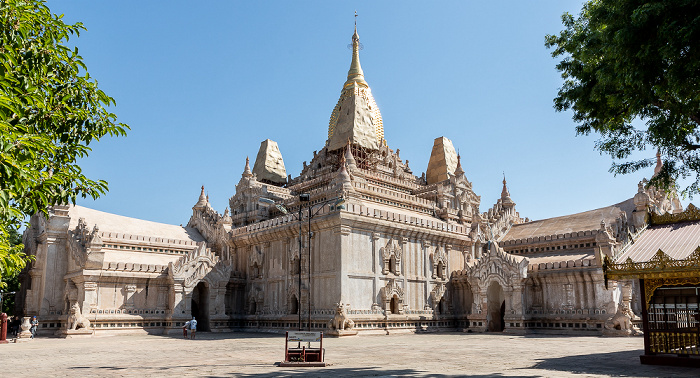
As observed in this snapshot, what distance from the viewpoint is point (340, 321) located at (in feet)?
123

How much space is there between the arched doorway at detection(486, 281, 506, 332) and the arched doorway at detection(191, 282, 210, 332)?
22436 millimetres

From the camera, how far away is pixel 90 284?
135 ft

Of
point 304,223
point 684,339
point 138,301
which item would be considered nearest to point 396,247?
point 304,223

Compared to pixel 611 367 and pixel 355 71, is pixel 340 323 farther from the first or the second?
pixel 355 71

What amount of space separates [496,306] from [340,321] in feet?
45.8

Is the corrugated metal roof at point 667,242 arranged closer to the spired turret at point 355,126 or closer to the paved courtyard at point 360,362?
the paved courtyard at point 360,362

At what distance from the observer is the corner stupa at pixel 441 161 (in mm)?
67062

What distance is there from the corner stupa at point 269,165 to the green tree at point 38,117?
5550 cm

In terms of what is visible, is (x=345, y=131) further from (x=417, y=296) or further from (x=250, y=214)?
(x=417, y=296)

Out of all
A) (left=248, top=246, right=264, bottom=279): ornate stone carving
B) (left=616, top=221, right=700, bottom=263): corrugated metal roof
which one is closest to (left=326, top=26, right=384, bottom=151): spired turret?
(left=248, top=246, right=264, bottom=279): ornate stone carving

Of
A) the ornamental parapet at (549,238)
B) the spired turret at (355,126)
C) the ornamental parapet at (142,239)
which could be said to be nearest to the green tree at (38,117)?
the ornamental parapet at (142,239)

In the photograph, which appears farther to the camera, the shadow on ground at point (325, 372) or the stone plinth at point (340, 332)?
the stone plinth at point (340, 332)

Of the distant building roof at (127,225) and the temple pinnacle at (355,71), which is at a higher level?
the temple pinnacle at (355,71)

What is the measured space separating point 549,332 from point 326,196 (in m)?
21.0
